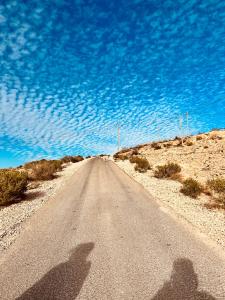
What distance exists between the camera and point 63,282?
480 centimetres

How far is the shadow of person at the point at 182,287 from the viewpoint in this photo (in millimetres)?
4266

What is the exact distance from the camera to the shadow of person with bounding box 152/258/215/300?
14.0 feet

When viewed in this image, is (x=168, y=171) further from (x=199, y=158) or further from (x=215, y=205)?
(x=199, y=158)

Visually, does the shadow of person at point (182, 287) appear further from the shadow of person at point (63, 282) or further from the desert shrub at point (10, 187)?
the desert shrub at point (10, 187)

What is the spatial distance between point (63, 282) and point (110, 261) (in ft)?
3.90

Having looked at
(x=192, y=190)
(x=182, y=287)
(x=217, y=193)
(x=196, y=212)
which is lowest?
(x=182, y=287)

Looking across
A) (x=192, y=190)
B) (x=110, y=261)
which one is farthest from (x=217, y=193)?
(x=110, y=261)

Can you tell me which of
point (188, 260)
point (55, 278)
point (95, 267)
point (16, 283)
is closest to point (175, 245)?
point (188, 260)

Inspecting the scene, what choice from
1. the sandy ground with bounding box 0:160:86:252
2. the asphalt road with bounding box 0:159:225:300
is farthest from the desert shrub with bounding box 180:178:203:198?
the sandy ground with bounding box 0:160:86:252

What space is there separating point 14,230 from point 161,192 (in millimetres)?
8115

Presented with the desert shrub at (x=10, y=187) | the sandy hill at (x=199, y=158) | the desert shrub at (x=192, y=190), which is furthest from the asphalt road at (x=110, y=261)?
the sandy hill at (x=199, y=158)

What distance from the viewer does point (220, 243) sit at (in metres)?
6.56

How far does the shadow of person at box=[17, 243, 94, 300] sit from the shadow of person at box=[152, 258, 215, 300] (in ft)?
4.69

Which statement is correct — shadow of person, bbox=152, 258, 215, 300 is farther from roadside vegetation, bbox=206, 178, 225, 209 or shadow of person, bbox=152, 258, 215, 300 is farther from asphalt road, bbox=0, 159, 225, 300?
roadside vegetation, bbox=206, 178, 225, 209
